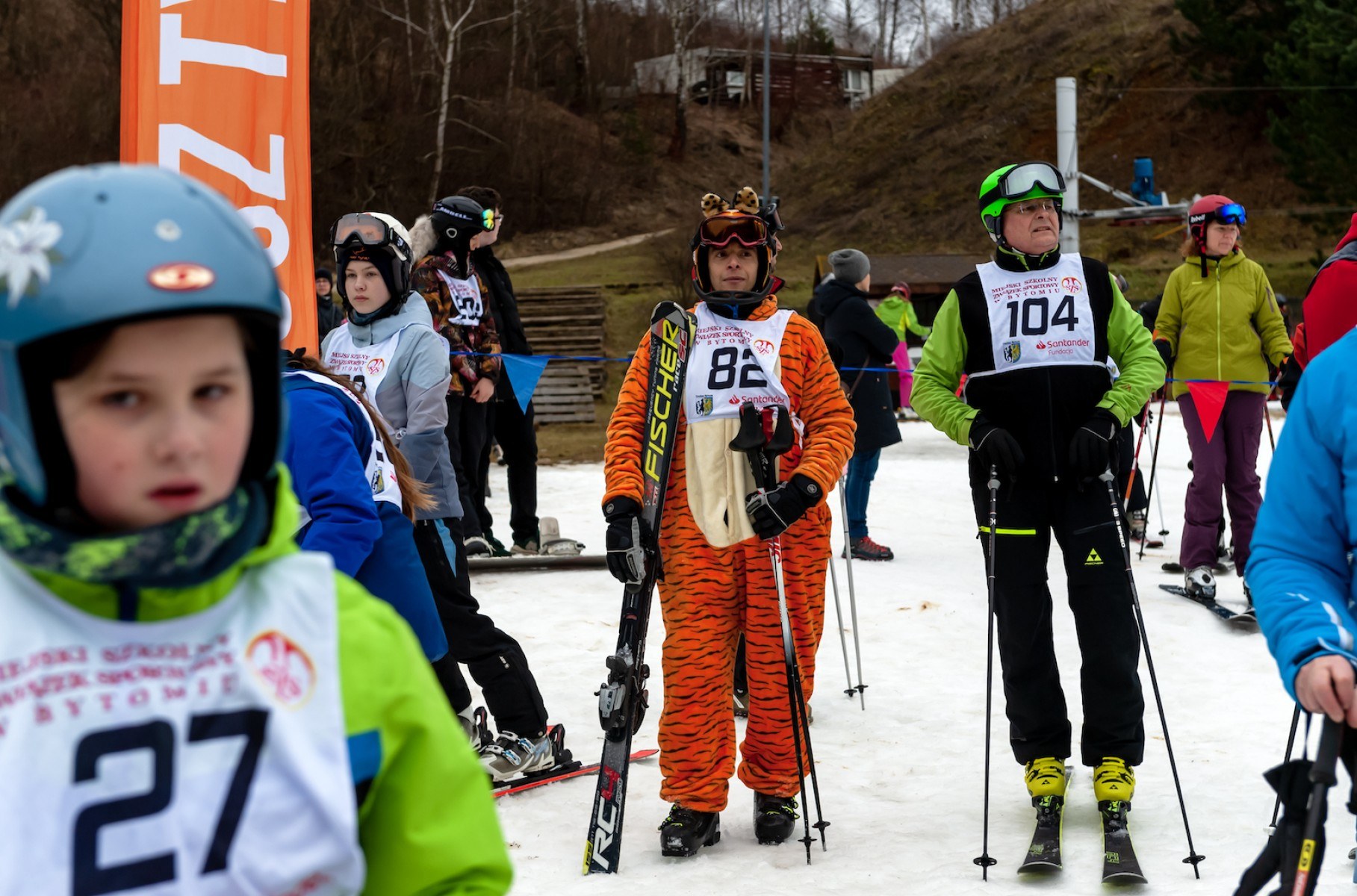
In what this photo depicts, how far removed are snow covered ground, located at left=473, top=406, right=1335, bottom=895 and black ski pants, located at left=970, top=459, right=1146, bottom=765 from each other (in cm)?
37

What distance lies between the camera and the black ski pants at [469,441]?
831 cm

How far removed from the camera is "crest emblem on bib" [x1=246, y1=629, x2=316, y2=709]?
145 centimetres

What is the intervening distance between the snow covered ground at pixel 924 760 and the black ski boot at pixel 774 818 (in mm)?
60

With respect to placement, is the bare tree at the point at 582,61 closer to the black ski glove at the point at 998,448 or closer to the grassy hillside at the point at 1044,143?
the grassy hillside at the point at 1044,143

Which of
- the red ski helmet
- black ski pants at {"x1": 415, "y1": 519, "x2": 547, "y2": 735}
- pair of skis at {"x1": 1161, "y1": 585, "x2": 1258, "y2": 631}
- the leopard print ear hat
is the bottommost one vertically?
pair of skis at {"x1": 1161, "y1": 585, "x2": 1258, "y2": 631}

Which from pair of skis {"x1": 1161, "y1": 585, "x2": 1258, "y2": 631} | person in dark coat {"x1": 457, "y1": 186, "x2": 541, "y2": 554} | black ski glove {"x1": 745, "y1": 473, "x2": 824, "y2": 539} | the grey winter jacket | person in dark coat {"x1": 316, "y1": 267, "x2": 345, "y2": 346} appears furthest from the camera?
person in dark coat {"x1": 316, "y1": 267, "x2": 345, "y2": 346}

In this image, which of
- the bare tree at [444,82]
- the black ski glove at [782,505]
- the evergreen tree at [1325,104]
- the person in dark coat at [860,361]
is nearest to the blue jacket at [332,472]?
the black ski glove at [782,505]

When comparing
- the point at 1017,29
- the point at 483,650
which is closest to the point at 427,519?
the point at 483,650

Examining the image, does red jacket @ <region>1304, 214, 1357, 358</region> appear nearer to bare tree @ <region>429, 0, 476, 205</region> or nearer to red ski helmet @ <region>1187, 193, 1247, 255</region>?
red ski helmet @ <region>1187, 193, 1247, 255</region>

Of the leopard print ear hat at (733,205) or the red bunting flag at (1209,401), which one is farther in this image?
the red bunting flag at (1209,401)

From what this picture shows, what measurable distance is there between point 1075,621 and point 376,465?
2423 millimetres

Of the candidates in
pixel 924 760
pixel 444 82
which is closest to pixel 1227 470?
pixel 924 760

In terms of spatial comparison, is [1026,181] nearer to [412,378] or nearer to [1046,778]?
[1046,778]

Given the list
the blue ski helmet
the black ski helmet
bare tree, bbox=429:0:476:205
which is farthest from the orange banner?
bare tree, bbox=429:0:476:205
